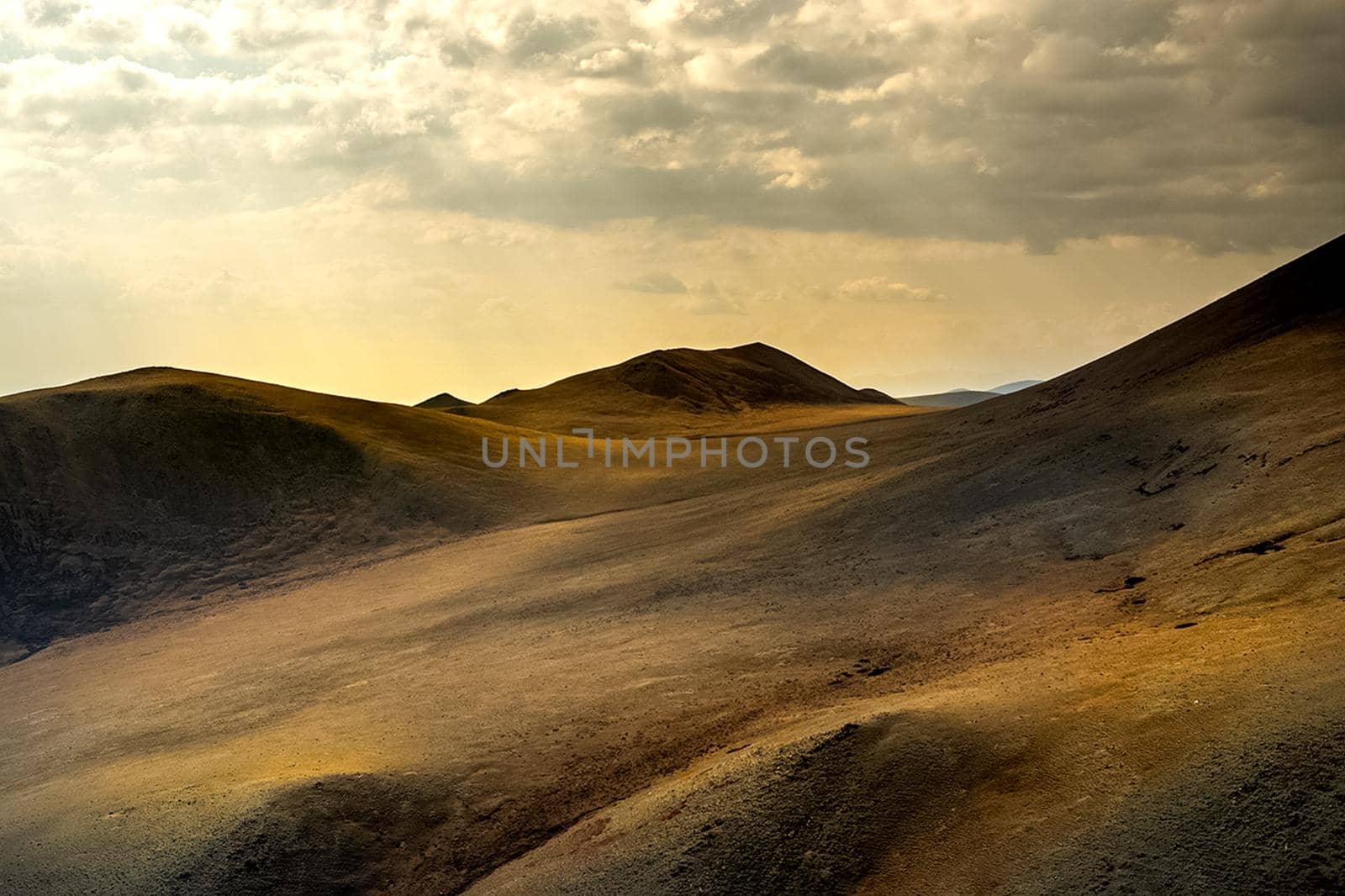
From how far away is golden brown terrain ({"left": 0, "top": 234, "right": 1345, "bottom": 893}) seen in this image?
21.1 ft

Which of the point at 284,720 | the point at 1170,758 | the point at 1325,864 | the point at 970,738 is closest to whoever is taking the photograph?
the point at 1325,864

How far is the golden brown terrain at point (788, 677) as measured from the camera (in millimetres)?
6430

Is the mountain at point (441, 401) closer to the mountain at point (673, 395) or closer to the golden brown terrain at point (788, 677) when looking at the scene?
the mountain at point (673, 395)

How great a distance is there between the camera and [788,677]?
10.0 metres

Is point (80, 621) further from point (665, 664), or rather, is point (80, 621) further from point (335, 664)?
point (665, 664)

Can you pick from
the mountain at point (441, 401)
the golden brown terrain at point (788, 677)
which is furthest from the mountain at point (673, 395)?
the golden brown terrain at point (788, 677)

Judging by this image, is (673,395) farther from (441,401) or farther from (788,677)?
(788,677)

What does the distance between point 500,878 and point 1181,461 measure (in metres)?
9.95

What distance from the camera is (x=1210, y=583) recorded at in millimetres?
9375

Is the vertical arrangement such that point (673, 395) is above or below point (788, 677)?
above

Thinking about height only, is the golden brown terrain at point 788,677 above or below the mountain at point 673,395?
below

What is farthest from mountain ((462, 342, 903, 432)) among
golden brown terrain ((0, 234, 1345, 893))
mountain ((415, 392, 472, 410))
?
golden brown terrain ((0, 234, 1345, 893))

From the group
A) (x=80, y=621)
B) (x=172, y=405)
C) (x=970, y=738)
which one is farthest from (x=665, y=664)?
(x=172, y=405)

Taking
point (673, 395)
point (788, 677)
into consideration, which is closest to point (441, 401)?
point (673, 395)
